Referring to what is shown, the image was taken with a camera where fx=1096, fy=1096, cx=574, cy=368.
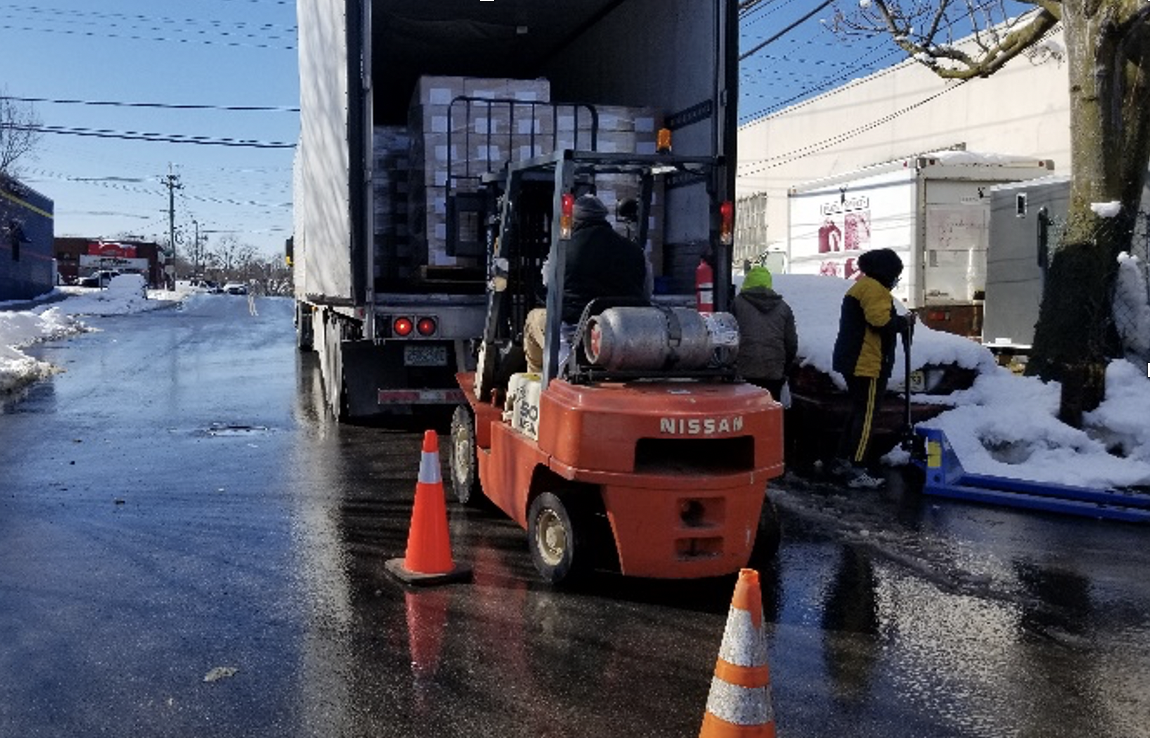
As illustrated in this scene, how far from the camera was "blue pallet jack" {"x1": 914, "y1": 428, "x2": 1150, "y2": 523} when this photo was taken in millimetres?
7859

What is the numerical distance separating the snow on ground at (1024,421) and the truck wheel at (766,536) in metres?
3.19

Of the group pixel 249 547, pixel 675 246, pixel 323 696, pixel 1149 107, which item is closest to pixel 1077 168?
pixel 1149 107

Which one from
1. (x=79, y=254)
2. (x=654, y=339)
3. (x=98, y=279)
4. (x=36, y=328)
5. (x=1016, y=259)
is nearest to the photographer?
(x=654, y=339)

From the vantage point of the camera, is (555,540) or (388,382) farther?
(388,382)

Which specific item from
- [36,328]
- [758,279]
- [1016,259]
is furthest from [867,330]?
[36,328]

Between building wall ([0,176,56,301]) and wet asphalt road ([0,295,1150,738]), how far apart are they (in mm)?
40077

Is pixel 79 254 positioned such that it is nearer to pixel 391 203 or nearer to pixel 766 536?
pixel 391 203

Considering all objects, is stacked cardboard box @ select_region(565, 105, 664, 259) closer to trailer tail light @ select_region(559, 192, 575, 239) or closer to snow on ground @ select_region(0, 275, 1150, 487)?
snow on ground @ select_region(0, 275, 1150, 487)

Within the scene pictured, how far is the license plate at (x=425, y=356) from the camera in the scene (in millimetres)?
9656

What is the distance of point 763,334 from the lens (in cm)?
885

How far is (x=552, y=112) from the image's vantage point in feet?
30.2

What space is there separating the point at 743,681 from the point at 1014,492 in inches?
229

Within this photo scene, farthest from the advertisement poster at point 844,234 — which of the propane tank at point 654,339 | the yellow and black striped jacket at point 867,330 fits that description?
the propane tank at point 654,339

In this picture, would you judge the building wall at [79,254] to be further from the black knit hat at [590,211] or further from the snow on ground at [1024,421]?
the black knit hat at [590,211]
